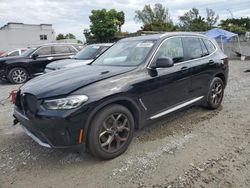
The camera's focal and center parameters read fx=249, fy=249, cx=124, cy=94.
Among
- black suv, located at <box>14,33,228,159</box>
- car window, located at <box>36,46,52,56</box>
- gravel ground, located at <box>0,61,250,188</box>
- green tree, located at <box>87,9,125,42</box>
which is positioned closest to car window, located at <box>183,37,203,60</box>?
black suv, located at <box>14,33,228,159</box>

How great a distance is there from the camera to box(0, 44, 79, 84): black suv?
406 inches

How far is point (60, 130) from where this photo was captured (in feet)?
9.69

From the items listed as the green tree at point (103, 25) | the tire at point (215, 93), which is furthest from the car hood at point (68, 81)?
the green tree at point (103, 25)

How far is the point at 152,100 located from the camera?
12.4 feet

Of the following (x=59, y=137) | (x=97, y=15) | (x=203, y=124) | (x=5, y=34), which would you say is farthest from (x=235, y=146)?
(x=5, y=34)

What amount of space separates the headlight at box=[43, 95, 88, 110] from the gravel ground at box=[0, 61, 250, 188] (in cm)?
85

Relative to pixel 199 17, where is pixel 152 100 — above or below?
below

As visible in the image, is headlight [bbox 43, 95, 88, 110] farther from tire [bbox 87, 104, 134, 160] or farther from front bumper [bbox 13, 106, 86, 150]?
tire [bbox 87, 104, 134, 160]

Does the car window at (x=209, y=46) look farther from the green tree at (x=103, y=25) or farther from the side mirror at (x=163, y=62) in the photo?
the green tree at (x=103, y=25)

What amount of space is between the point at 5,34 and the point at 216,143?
53.2 metres

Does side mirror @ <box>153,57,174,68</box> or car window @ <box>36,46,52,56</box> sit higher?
car window @ <box>36,46,52,56</box>

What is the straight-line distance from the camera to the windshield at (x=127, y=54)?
3955 mm

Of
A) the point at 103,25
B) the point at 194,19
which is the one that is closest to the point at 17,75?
the point at 103,25

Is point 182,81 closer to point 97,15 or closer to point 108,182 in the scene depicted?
point 108,182
